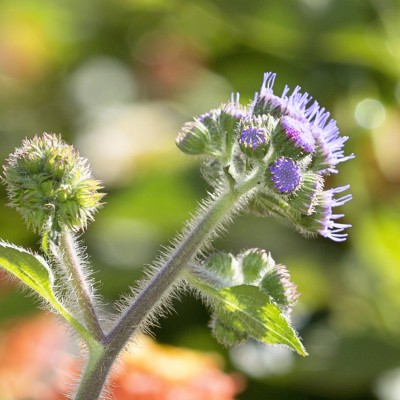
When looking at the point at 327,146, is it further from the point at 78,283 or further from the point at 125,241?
the point at 125,241

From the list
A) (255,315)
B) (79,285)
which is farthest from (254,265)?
(79,285)

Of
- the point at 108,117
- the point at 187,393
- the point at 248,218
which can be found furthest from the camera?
the point at 108,117

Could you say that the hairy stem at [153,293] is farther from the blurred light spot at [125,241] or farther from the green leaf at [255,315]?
the blurred light spot at [125,241]

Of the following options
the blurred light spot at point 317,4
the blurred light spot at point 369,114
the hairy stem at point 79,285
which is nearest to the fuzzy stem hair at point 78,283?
the hairy stem at point 79,285

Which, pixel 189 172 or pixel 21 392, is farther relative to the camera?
pixel 189 172

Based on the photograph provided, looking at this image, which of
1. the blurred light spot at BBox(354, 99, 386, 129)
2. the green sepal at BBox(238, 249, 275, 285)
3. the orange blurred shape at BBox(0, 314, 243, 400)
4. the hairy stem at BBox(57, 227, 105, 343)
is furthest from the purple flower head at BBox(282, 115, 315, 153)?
the blurred light spot at BBox(354, 99, 386, 129)

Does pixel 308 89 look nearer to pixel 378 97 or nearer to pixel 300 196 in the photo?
pixel 378 97

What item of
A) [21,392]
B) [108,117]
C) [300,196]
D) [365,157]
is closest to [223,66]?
[108,117]
